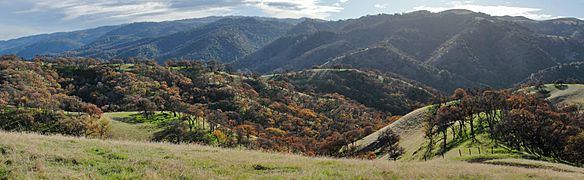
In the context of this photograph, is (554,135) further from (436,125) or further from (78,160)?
(78,160)

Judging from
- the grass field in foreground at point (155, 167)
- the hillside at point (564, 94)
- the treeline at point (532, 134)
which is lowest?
the hillside at point (564, 94)

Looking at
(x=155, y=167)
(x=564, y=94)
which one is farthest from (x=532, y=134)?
(x=564, y=94)

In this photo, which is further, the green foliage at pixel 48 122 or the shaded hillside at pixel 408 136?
the green foliage at pixel 48 122

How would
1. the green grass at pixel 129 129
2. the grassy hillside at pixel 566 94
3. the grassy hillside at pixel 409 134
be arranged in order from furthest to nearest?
the grassy hillside at pixel 566 94
the green grass at pixel 129 129
the grassy hillside at pixel 409 134

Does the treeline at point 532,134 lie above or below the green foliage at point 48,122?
above

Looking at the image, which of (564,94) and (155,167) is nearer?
(155,167)

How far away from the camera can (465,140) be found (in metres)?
70.8

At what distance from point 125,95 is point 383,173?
184404mm

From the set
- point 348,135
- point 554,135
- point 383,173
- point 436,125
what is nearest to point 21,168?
point 383,173

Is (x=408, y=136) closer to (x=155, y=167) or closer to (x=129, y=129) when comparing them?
(x=129, y=129)

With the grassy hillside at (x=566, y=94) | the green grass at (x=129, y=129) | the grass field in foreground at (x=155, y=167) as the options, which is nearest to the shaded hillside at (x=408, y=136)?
the green grass at (x=129, y=129)

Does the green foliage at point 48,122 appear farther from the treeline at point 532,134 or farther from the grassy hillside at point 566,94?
the grassy hillside at point 566,94

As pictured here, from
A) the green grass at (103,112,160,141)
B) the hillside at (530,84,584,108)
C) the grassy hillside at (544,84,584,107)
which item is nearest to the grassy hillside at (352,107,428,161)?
the green grass at (103,112,160,141)

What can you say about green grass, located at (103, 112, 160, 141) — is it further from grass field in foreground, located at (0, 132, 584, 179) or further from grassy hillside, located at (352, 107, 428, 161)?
grass field in foreground, located at (0, 132, 584, 179)
